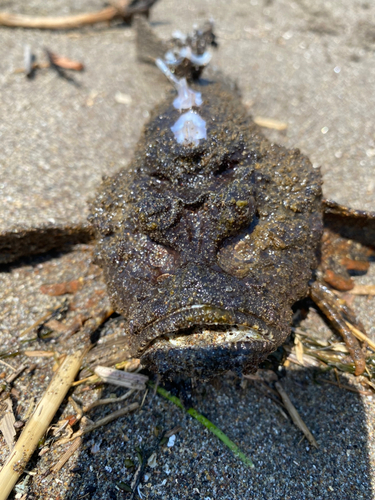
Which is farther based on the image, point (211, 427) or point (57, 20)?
point (57, 20)

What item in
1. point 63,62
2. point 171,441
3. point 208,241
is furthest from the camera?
point 63,62

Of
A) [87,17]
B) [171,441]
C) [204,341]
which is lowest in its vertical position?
[171,441]

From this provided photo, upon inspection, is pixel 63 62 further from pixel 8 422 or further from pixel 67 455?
pixel 67 455

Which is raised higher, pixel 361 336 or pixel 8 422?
pixel 361 336

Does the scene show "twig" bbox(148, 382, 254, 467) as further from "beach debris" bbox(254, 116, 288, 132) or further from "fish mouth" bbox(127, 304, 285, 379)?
"beach debris" bbox(254, 116, 288, 132)

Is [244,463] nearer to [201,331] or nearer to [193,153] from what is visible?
[201,331]

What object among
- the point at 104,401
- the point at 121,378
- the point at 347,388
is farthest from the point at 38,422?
the point at 347,388

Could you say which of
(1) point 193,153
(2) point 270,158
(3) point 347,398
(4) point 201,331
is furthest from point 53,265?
(3) point 347,398
